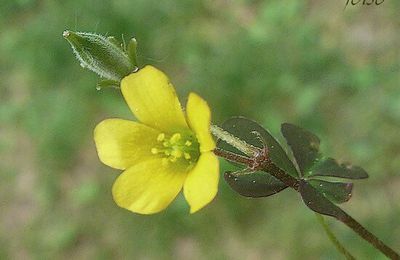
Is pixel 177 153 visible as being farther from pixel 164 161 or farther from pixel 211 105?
pixel 211 105

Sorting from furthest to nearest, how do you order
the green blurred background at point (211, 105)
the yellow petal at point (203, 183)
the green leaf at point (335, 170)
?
the green blurred background at point (211, 105) → the green leaf at point (335, 170) → the yellow petal at point (203, 183)

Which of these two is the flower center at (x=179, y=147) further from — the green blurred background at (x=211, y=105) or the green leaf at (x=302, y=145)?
the green blurred background at (x=211, y=105)

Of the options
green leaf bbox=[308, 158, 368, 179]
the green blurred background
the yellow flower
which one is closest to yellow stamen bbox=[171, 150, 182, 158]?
the yellow flower

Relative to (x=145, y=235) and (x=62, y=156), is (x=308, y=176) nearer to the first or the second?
(x=145, y=235)

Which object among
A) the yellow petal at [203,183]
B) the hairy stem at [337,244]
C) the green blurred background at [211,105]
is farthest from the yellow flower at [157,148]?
the green blurred background at [211,105]

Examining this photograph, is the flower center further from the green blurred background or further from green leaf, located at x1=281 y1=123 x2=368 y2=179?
the green blurred background

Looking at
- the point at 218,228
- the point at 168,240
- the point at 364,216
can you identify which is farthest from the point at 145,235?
the point at 364,216

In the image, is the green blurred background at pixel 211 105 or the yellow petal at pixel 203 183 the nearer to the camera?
the yellow petal at pixel 203 183

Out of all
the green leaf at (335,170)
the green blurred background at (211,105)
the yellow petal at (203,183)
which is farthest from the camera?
the green blurred background at (211,105)

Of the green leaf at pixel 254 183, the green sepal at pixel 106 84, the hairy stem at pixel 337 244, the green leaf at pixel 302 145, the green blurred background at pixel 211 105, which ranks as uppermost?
the green sepal at pixel 106 84
